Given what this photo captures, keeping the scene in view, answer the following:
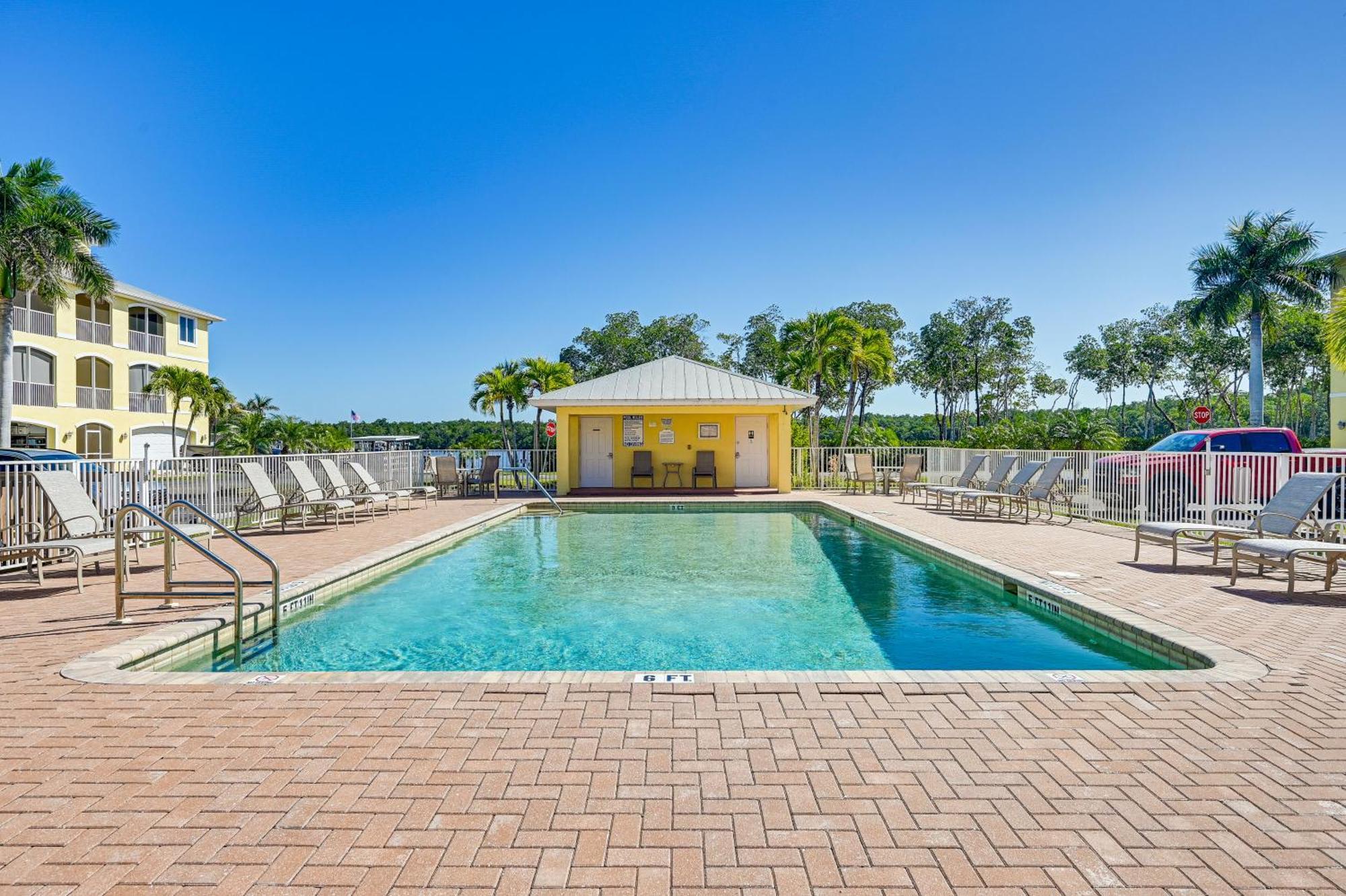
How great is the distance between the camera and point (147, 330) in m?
30.0

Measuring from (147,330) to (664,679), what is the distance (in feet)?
118

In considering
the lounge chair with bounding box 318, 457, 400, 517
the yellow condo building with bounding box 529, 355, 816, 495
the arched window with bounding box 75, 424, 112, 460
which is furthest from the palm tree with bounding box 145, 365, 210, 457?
the lounge chair with bounding box 318, 457, 400, 517

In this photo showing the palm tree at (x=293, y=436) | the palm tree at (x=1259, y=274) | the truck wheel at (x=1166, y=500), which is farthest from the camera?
the palm tree at (x=293, y=436)

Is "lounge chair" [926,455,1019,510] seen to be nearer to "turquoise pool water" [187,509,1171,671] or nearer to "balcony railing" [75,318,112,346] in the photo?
"turquoise pool water" [187,509,1171,671]

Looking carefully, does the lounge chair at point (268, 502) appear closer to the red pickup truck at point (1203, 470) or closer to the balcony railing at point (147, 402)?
the red pickup truck at point (1203, 470)

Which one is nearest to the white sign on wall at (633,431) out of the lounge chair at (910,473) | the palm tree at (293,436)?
the lounge chair at (910,473)

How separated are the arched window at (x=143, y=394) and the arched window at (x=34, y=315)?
354 cm

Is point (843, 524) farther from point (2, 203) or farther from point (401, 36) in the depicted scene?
point (2, 203)

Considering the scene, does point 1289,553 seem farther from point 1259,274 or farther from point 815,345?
point 1259,274

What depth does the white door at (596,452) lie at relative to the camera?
18.5 meters

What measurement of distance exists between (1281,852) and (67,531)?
9.11 meters

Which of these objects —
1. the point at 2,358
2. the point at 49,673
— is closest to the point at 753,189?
the point at 49,673

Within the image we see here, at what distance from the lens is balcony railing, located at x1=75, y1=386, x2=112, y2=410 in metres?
27.0

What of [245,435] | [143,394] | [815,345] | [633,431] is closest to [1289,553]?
[633,431]
